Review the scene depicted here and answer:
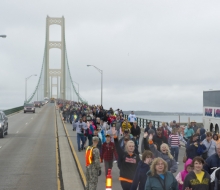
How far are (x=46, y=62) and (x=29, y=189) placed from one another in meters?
126

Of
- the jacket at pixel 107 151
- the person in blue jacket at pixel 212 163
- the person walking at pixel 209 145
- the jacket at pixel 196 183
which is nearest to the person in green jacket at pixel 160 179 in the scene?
the jacket at pixel 196 183

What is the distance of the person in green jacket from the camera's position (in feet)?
22.9

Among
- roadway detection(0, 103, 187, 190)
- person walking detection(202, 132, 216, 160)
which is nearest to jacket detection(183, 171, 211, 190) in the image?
roadway detection(0, 103, 187, 190)

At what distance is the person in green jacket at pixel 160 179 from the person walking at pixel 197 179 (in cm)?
42

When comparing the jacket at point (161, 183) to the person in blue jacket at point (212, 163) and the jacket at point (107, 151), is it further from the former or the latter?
the jacket at point (107, 151)

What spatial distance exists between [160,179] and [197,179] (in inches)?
28.8

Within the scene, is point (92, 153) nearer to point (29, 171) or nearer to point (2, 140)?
point (29, 171)

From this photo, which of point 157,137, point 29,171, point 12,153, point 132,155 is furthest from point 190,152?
point 12,153

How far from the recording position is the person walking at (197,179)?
7.38 metres

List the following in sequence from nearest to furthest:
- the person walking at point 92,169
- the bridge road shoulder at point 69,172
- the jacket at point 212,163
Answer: the jacket at point 212,163 → the person walking at point 92,169 → the bridge road shoulder at point 69,172

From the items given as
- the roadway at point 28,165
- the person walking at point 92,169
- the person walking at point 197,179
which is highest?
the person walking at point 197,179

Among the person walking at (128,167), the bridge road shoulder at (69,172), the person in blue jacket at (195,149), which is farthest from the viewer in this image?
the person in blue jacket at (195,149)

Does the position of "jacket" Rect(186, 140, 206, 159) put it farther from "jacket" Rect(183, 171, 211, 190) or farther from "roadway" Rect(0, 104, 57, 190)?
"jacket" Rect(183, 171, 211, 190)

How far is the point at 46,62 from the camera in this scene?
13725 cm
